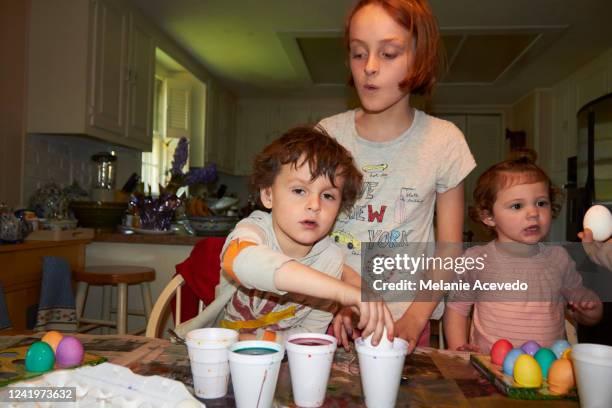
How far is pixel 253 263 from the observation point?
884 millimetres

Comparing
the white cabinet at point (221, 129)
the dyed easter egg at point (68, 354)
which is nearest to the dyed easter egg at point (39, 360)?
the dyed easter egg at point (68, 354)

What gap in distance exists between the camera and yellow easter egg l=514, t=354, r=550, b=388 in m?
0.81

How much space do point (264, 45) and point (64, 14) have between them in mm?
1708

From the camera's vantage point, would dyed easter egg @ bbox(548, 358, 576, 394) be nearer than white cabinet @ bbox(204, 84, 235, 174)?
Yes

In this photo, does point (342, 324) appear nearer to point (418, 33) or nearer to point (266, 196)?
point (266, 196)

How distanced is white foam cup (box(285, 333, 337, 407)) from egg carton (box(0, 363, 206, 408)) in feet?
0.42

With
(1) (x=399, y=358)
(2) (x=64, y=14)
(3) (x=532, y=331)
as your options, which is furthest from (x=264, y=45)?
(1) (x=399, y=358)

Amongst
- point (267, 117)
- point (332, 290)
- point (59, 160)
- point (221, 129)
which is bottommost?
point (332, 290)

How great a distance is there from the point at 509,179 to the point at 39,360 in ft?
3.70

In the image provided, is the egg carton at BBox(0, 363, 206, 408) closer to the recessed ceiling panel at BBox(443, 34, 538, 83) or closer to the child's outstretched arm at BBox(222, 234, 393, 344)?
the child's outstretched arm at BBox(222, 234, 393, 344)

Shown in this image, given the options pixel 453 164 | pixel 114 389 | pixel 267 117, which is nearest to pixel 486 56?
pixel 267 117

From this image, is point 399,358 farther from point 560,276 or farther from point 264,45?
point 264,45

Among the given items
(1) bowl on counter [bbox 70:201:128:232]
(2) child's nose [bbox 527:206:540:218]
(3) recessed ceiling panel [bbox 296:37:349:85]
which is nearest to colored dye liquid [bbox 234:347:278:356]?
(2) child's nose [bbox 527:206:540:218]

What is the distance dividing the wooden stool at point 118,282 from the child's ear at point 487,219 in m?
1.75
